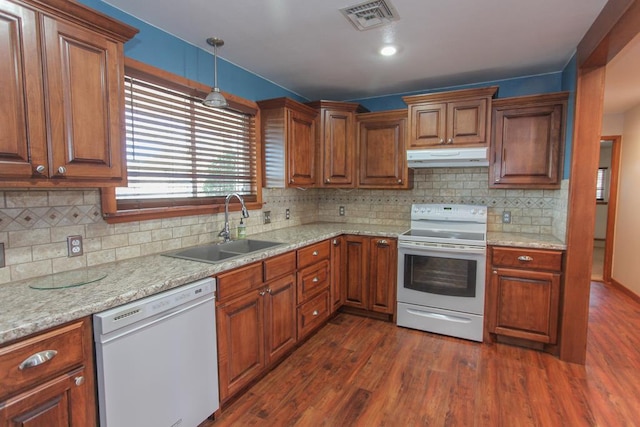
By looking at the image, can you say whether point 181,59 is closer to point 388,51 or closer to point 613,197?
point 388,51

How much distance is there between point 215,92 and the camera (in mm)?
2211

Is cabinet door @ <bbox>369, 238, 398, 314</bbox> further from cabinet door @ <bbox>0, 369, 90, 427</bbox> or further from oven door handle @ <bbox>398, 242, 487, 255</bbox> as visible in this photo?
cabinet door @ <bbox>0, 369, 90, 427</bbox>

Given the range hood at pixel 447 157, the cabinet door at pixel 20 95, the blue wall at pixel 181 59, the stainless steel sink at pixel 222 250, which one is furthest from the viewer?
the range hood at pixel 447 157

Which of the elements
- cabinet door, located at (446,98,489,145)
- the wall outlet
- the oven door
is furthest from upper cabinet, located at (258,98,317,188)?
the wall outlet

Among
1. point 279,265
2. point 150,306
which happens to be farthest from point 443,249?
point 150,306

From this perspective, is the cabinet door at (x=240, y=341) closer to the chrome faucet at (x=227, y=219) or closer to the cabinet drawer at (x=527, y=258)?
the chrome faucet at (x=227, y=219)

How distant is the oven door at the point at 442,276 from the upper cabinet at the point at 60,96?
2.41 meters

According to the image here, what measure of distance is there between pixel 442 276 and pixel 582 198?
1.20 metres

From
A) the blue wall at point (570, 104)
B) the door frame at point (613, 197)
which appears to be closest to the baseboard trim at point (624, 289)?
the door frame at point (613, 197)

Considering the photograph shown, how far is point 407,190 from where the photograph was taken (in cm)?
375

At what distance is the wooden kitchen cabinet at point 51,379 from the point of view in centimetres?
110

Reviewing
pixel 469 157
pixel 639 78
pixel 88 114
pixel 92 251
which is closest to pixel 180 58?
pixel 88 114

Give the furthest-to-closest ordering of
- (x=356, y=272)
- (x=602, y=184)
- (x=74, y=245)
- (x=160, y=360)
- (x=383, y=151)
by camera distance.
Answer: (x=602, y=184)
(x=383, y=151)
(x=356, y=272)
(x=74, y=245)
(x=160, y=360)

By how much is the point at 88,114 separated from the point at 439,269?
2.77m
